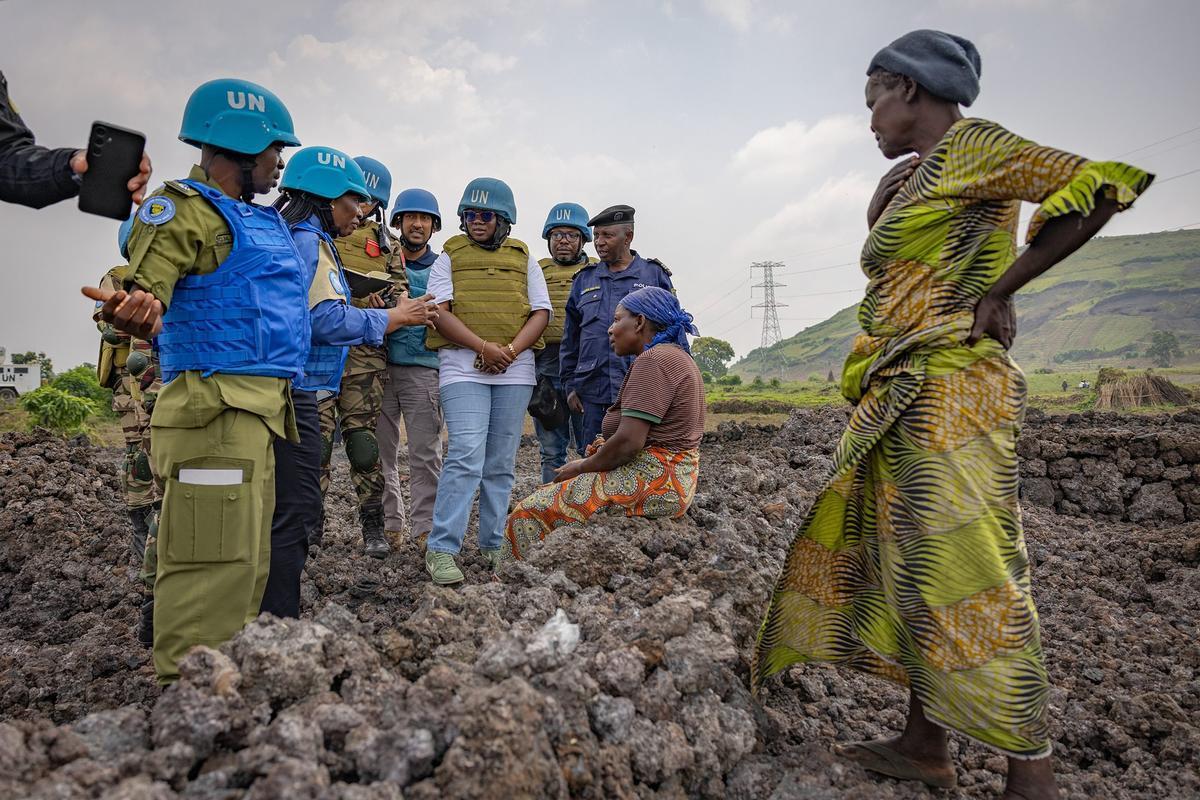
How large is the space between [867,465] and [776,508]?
2.46m

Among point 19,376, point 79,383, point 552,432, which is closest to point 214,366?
point 552,432

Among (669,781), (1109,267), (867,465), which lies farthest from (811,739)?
(1109,267)

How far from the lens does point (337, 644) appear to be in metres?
2.09

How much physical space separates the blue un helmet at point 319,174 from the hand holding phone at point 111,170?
3.68 feet

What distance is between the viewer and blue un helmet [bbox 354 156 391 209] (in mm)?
5285

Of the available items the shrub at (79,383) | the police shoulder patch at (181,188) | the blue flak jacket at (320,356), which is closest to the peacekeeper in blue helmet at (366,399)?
the blue flak jacket at (320,356)

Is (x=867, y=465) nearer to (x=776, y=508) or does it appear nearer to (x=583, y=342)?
(x=776, y=508)

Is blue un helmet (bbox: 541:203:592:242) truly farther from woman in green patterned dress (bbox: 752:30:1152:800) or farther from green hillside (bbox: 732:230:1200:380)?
green hillside (bbox: 732:230:1200:380)

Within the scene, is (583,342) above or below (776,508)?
above

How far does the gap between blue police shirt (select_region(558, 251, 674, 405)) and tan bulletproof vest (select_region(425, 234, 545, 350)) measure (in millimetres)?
819

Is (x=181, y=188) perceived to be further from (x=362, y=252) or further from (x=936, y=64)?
(x=362, y=252)

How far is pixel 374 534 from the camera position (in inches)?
193

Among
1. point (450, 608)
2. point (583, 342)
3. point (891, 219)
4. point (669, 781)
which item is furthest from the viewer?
point (583, 342)

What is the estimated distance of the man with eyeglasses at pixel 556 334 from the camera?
5.79m
